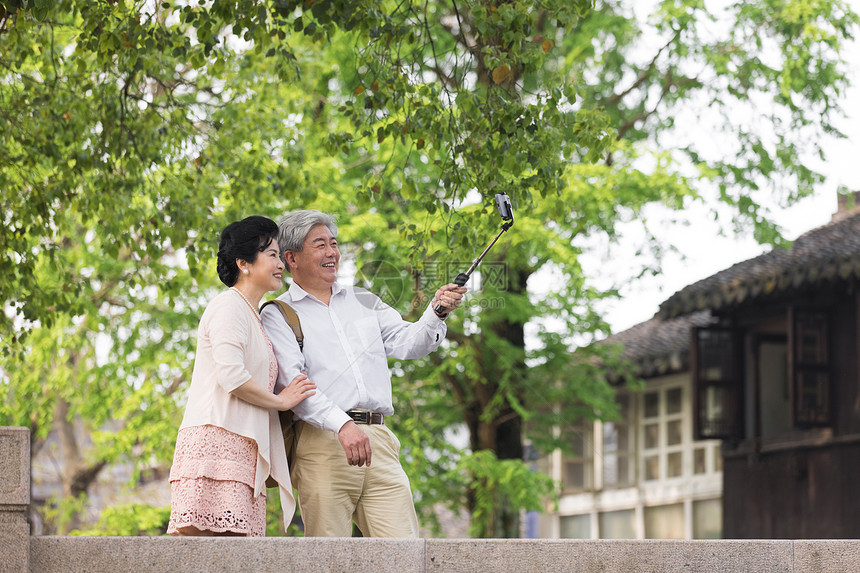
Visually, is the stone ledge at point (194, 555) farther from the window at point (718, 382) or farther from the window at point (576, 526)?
the window at point (576, 526)

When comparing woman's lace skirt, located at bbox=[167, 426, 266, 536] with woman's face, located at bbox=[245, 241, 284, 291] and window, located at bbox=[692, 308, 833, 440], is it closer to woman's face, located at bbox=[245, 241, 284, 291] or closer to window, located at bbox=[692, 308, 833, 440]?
woman's face, located at bbox=[245, 241, 284, 291]

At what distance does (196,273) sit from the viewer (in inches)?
324

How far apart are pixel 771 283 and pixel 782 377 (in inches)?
98.9

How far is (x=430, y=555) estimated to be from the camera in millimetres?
4074

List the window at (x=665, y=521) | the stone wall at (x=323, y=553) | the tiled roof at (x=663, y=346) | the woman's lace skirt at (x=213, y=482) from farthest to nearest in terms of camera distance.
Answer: the window at (x=665, y=521) < the tiled roof at (x=663, y=346) < the woman's lace skirt at (x=213, y=482) < the stone wall at (x=323, y=553)

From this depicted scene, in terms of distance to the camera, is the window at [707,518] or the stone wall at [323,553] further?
the window at [707,518]

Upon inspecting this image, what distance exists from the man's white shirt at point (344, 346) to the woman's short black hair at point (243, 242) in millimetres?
258

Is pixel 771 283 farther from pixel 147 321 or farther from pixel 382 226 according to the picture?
pixel 147 321

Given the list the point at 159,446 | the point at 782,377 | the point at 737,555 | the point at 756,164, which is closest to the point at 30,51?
the point at 737,555

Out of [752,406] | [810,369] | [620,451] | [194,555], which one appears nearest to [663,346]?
[752,406]

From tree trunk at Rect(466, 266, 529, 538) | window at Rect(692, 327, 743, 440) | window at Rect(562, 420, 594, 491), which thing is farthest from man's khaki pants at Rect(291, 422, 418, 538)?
window at Rect(562, 420, 594, 491)

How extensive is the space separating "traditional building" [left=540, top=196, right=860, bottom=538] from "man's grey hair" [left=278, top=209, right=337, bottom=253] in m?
10.0

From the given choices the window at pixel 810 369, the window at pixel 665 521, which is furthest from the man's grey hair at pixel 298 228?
the window at pixel 665 521

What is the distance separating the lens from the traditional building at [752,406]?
14.9 metres
